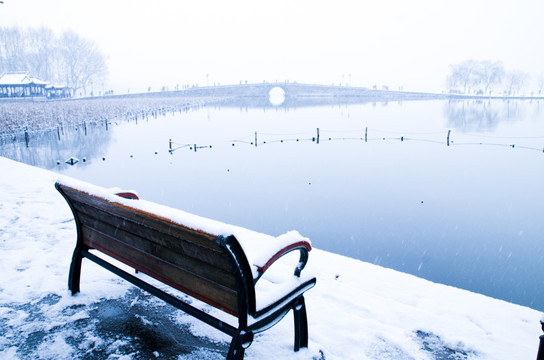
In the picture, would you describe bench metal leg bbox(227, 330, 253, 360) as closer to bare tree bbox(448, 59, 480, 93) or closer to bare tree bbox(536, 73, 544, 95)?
bare tree bbox(448, 59, 480, 93)

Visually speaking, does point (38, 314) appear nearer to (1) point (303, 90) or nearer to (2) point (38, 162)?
(2) point (38, 162)

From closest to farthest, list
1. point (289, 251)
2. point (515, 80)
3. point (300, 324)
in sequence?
point (289, 251) → point (300, 324) → point (515, 80)

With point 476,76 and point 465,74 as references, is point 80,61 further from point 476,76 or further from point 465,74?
point 476,76

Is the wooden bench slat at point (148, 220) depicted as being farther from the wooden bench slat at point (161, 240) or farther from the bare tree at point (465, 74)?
the bare tree at point (465, 74)

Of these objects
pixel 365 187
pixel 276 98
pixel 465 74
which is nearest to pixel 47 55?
pixel 276 98

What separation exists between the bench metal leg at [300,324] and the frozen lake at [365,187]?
536cm

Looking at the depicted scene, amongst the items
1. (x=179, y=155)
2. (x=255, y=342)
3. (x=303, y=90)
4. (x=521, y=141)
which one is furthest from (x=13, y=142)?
(x=303, y=90)

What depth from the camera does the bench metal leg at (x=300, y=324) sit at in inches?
97.3

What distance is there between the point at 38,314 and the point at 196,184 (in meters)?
9.93

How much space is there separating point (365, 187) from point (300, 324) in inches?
437

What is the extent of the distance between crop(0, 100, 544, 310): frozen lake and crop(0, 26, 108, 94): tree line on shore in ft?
198

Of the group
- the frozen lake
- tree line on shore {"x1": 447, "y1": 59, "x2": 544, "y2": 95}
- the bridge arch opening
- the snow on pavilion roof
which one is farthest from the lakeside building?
tree line on shore {"x1": 447, "y1": 59, "x2": 544, "y2": 95}

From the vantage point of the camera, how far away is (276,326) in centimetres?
296

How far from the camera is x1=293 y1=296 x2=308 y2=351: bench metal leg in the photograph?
2471 mm
